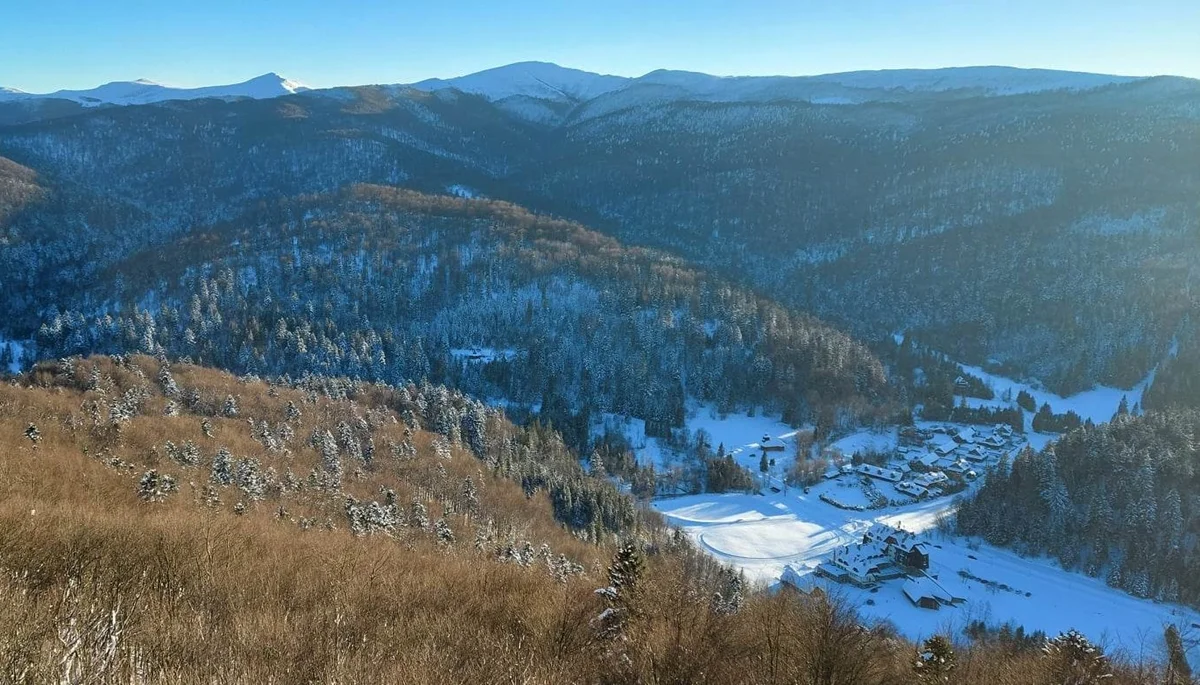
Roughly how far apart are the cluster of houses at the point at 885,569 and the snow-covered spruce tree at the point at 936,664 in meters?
37.8

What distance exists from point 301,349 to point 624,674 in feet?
309

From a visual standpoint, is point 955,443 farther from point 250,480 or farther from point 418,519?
point 250,480

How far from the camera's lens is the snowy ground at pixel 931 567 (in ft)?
142

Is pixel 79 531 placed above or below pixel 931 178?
below

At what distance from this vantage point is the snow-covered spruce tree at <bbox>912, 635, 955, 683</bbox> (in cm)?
880

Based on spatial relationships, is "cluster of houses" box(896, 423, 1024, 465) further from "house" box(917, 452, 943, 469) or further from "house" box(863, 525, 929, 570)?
"house" box(863, 525, 929, 570)

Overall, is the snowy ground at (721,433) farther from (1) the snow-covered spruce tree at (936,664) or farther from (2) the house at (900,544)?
(1) the snow-covered spruce tree at (936,664)

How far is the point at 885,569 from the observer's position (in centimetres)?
4847

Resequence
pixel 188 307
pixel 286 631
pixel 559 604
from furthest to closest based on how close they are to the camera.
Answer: pixel 188 307 → pixel 559 604 → pixel 286 631

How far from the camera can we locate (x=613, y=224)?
19700cm

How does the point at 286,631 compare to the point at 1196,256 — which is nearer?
the point at 286,631

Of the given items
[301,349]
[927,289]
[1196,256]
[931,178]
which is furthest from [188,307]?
[931,178]

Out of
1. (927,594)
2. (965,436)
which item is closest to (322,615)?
(927,594)

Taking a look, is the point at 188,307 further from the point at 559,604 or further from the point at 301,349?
the point at 559,604
